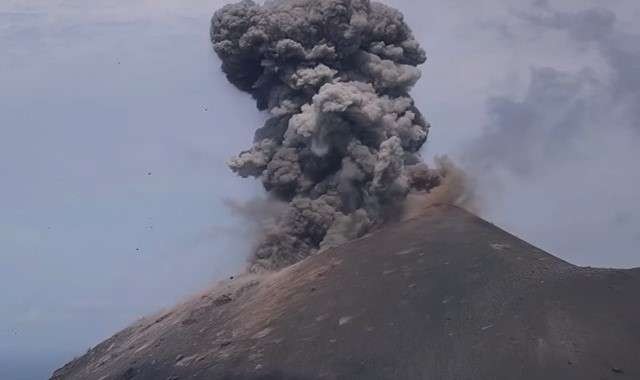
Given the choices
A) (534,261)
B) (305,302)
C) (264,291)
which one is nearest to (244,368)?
(305,302)

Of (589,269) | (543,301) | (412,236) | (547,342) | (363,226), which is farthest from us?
(363,226)

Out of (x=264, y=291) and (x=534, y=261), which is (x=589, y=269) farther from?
(x=264, y=291)

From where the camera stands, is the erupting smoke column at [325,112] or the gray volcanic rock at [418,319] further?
the erupting smoke column at [325,112]

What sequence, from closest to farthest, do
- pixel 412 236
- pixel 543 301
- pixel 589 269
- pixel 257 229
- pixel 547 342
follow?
pixel 547 342 < pixel 543 301 < pixel 589 269 < pixel 412 236 < pixel 257 229

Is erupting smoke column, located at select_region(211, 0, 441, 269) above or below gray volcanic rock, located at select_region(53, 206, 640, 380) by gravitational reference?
above

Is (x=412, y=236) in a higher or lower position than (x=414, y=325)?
higher

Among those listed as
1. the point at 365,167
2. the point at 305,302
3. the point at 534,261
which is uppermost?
the point at 365,167
